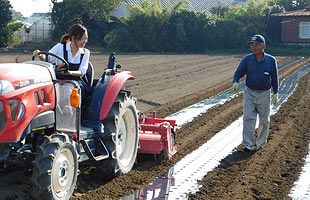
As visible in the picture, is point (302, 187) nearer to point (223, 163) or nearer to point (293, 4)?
point (223, 163)

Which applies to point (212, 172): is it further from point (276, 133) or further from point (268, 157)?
point (276, 133)

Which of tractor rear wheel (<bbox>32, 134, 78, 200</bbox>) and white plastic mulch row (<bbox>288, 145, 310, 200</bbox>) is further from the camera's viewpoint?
white plastic mulch row (<bbox>288, 145, 310, 200</bbox>)

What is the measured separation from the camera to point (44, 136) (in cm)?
459

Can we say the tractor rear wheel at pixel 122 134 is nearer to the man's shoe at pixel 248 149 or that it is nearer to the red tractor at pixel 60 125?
the red tractor at pixel 60 125

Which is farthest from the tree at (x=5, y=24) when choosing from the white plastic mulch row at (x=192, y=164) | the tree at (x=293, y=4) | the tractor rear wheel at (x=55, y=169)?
the tractor rear wheel at (x=55, y=169)

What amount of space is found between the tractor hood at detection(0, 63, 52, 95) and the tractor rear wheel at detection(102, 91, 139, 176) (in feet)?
3.44

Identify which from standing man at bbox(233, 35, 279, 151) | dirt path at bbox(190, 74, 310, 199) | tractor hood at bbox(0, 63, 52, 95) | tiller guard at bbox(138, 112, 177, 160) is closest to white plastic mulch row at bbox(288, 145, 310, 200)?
dirt path at bbox(190, 74, 310, 199)

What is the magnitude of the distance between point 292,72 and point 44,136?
1642 centimetres

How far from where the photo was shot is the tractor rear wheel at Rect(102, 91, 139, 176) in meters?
5.53

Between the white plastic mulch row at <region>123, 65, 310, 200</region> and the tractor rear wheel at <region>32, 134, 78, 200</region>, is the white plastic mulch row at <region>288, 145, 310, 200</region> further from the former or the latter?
the tractor rear wheel at <region>32, 134, 78, 200</region>

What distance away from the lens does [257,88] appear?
743 cm

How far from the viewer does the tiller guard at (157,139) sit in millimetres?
6441

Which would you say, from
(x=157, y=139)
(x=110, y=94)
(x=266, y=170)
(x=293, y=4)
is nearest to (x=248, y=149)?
(x=266, y=170)

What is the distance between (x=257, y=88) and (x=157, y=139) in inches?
71.1
